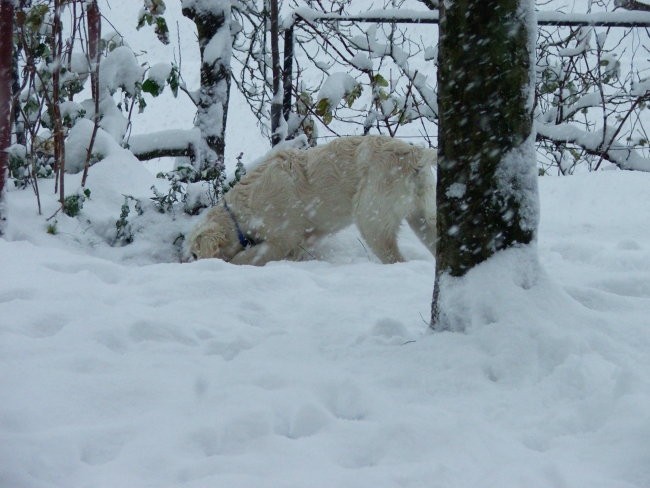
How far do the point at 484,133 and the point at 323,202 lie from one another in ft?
8.69

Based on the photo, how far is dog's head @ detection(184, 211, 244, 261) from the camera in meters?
5.34

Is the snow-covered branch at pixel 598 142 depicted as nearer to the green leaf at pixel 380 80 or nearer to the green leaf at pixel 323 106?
the green leaf at pixel 380 80

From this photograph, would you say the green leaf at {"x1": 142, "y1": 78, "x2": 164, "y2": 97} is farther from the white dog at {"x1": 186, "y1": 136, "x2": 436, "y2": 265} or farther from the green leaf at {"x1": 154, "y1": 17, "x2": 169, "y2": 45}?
the white dog at {"x1": 186, "y1": 136, "x2": 436, "y2": 265}

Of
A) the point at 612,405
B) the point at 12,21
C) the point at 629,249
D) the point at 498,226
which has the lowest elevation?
the point at 629,249

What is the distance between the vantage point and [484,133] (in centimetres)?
285

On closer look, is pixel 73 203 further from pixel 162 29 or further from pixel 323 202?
pixel 323 202

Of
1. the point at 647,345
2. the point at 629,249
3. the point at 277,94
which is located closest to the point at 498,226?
the point at 647,345

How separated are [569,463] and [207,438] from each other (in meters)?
1.07

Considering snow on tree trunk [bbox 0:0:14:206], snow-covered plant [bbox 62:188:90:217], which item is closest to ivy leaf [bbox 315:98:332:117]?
snow-covered plant [bbox 62:188:90:217]

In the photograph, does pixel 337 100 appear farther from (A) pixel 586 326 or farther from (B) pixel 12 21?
(A) pixel 586 326

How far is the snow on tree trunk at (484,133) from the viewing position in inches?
110

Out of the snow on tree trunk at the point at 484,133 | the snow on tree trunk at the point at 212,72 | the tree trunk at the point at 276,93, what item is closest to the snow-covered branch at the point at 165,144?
the snow on tree trunk at the point at 212,72

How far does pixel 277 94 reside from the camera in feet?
23.0

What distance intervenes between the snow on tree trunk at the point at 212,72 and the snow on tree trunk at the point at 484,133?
173 inches
